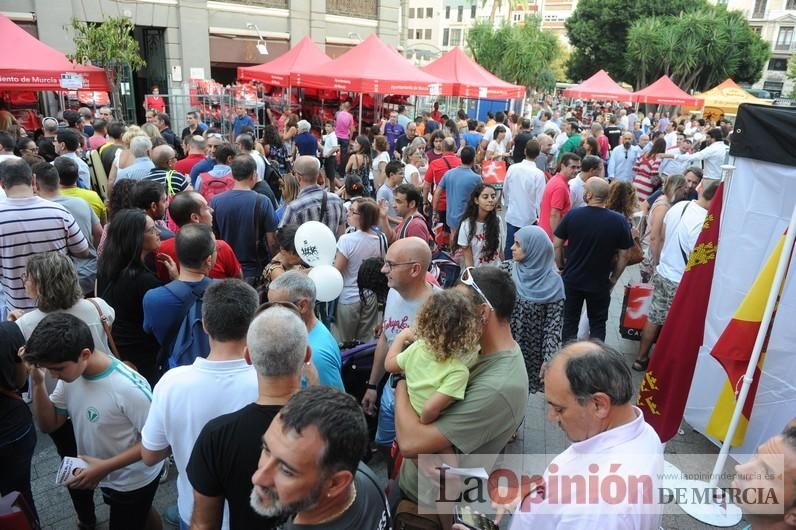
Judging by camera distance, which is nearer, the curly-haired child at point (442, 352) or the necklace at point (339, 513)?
the necklace at point (339, 513)

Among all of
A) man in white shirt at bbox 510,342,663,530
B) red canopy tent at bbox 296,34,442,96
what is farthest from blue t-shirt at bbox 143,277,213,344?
red canopy tent at bbox 296,34,442,96

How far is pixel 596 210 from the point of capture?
4.85m

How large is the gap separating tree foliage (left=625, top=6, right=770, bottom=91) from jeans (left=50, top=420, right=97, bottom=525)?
42030mm

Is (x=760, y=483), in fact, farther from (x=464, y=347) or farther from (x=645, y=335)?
(x=645, y=335)

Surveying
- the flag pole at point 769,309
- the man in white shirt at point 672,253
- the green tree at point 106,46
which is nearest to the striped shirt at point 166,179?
the man in white shirt at point 672,253

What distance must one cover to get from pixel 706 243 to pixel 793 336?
0.79 metres

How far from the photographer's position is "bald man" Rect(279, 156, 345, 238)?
16.7 ft

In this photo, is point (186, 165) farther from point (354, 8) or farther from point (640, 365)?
point (354, 8)

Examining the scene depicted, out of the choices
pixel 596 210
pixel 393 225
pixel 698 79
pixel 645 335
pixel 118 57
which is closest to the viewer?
pixel 596 210

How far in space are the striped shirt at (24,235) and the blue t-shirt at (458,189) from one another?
4.39m

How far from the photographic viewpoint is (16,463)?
8.87 ft

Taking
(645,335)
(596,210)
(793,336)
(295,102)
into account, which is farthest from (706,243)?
(295,102)

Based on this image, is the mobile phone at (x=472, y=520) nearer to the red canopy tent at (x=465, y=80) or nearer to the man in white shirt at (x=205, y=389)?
the man in white shirt at (x=205, y=389)

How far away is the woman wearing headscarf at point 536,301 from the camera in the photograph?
4203 mm
